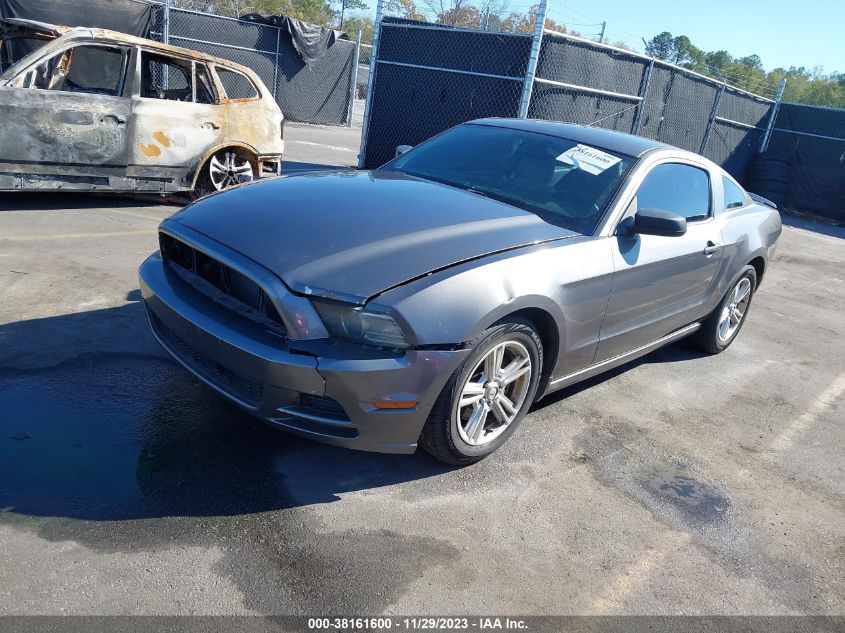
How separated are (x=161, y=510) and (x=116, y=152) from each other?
5.39 m

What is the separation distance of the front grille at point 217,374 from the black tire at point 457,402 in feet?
2.57

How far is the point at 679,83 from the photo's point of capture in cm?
1280

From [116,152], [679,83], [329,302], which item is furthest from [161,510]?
[679,83]

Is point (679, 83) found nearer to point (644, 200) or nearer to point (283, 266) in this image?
point (644, 200)

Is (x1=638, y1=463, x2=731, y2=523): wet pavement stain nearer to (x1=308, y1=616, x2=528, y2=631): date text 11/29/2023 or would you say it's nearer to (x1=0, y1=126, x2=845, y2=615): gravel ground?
(x1=0, y1=126, x2=845, y2=615): gravel ground

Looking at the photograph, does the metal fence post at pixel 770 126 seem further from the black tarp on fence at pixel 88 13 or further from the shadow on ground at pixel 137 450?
the shadow on ground at pixel 137 450

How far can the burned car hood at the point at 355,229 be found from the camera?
9.48 feet

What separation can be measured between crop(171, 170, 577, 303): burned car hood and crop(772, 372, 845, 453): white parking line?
191 centimetres

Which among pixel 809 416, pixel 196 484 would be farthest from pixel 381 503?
pixel 809 416

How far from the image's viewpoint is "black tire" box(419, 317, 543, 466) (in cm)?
303

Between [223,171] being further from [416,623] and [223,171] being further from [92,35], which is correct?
[416,623]

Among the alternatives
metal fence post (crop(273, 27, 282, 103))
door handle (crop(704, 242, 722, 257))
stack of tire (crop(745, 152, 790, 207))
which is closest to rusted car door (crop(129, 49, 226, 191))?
door handle (crop(704, 242, 722, 257))

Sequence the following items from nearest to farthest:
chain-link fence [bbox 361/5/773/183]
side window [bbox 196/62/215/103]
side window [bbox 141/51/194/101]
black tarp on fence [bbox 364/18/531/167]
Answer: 1. side window [bbox 141/51/194/101]
2. side window [bbox 196/62/215/103]
3. chain-link fence [bbox 361/5/773/183]
4. black tarp on fence [bbox 364/18/531/167]

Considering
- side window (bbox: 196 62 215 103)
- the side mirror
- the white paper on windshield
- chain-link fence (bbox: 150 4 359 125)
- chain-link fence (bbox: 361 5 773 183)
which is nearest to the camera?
the side mirror
